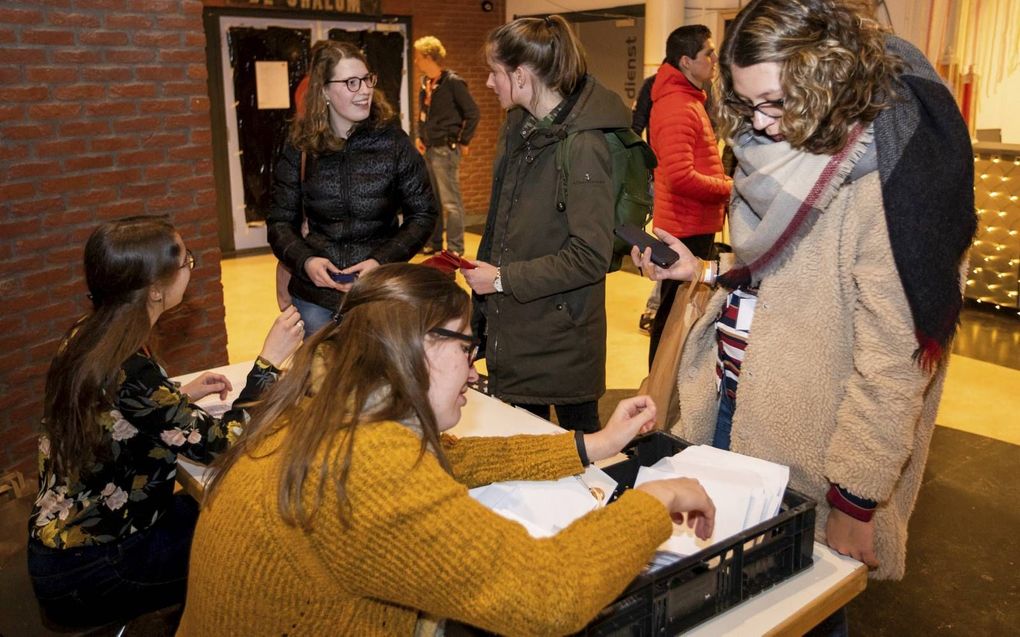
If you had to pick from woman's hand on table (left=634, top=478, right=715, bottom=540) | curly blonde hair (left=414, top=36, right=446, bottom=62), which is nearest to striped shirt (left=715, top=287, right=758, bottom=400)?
woman's hand on table (left=634, top=478, right=715, bottom=540)

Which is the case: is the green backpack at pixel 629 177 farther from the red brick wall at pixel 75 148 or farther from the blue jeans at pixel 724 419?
the red brick wall at pixel 75 148

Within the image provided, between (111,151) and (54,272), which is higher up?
(111,151)

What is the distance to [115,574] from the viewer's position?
1938 millimetres

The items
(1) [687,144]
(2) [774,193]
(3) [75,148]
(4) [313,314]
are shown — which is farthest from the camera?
(1) [687,144]

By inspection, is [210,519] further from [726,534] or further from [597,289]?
[597,289]

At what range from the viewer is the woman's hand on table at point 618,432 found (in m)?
1.68

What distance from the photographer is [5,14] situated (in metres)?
3.15

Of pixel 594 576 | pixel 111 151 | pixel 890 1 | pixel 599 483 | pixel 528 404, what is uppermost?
pixel 890 1

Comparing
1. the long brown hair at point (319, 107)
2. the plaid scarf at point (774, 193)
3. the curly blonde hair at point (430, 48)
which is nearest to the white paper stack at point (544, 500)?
the plaid scarf at point (774, 193)

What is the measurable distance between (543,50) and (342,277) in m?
1.06

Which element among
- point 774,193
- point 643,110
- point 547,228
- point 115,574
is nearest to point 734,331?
point 774,193

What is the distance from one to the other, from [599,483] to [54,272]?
268 centimetres

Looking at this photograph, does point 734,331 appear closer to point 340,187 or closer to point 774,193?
point 774,193

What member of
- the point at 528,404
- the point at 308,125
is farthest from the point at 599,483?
the point at 308,125
